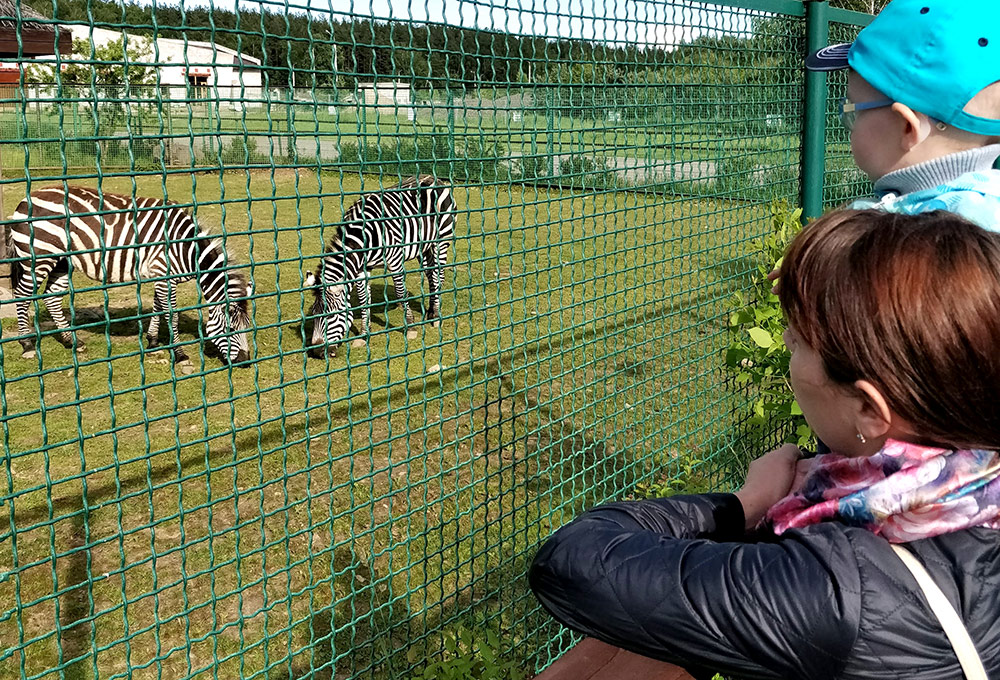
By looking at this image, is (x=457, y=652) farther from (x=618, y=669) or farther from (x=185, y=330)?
(x=185, y=330)

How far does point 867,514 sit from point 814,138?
402cm

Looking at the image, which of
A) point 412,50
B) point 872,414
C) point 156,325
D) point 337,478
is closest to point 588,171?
point 412,50

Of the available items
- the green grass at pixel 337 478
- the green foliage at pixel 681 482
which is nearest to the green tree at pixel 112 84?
the green grass at pixel 337 478

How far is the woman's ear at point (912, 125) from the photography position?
1878 mm

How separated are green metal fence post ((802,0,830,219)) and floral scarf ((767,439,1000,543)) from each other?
3700mm

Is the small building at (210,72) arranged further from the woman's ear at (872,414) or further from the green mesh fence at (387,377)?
the woman's ear at (872,414)

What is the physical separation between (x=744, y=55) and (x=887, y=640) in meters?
3.72

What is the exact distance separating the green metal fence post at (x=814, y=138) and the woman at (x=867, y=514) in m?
3.69

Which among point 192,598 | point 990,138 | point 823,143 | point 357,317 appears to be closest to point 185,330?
point 357,317

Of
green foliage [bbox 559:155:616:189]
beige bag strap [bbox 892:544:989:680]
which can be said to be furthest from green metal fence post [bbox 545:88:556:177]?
beige bag strap [bbox 892:544:989:680]

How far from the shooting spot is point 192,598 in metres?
4.11

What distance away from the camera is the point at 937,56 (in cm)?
181

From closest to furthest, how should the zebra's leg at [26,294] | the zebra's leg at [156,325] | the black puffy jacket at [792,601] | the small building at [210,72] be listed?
the black puffy jacket at [792,601] → the small building at [210,72] → the zebra's leg at [26,294] → the zebra's leg at [156,325]

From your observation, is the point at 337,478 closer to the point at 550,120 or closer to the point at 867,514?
the point at 550,120
